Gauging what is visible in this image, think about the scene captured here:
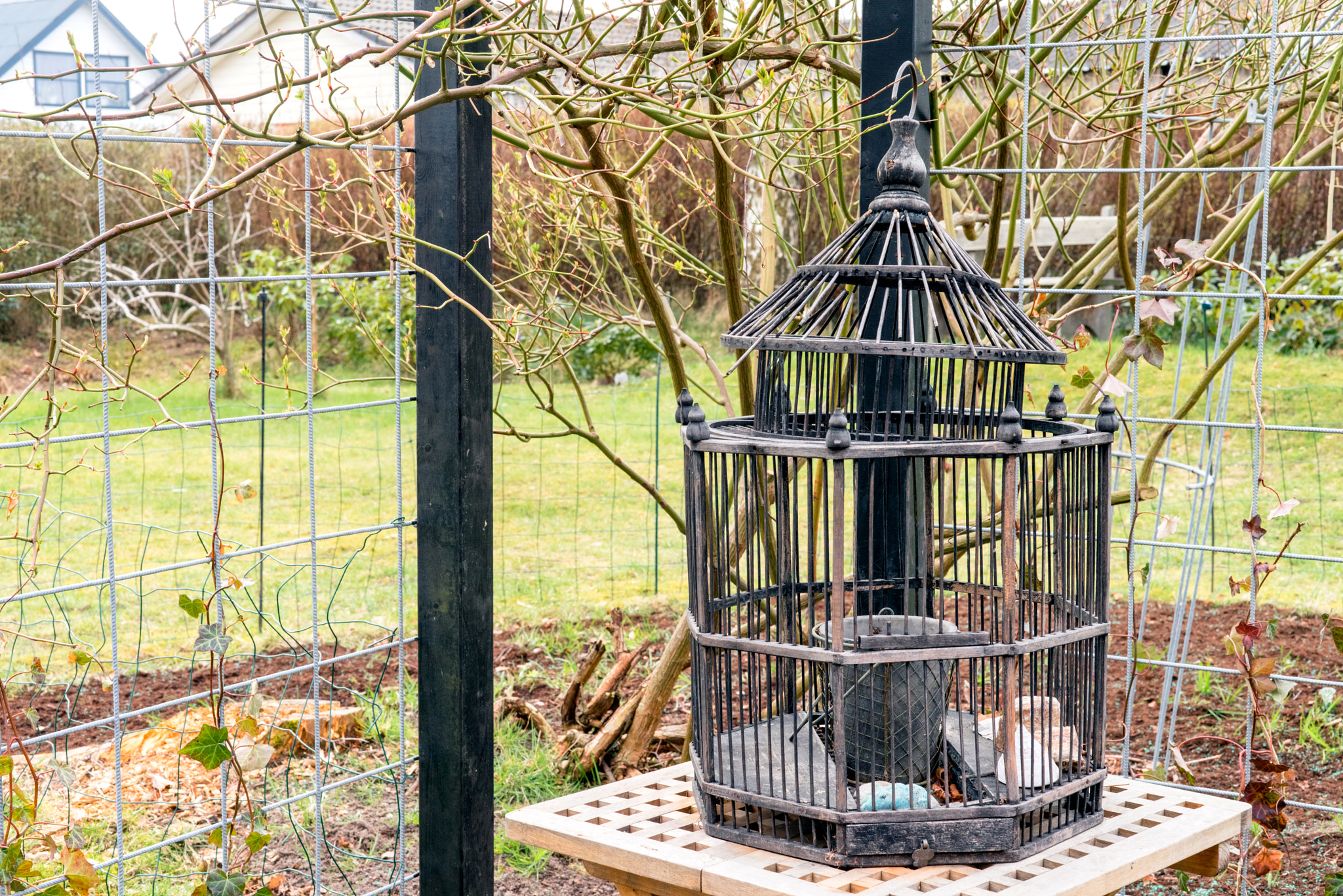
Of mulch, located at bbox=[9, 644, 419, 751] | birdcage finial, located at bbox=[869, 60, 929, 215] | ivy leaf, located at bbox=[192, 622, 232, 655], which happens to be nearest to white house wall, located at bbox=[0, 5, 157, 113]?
mulch, located at bbox=[9, 644, 419, 751]

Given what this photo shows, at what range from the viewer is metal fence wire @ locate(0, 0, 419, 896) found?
2.03 meters

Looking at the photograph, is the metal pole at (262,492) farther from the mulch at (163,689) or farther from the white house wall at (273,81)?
the white house wall at (273,81)

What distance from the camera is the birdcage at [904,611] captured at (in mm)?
1738

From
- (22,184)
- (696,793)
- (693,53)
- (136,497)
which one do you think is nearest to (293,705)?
(696,793)

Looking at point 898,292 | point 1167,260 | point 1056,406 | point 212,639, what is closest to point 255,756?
point 212,639

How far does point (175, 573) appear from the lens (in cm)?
598

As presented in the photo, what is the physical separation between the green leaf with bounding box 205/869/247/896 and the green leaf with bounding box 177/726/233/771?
195 millimetres

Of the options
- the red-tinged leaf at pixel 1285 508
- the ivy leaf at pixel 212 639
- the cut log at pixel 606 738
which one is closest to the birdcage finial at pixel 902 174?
the red-tinged leaf at pixel 1285 508

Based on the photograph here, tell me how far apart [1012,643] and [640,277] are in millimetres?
1359

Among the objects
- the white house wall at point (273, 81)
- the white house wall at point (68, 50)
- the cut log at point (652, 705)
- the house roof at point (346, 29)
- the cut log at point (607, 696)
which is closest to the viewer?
the house roof at point (346, 29)

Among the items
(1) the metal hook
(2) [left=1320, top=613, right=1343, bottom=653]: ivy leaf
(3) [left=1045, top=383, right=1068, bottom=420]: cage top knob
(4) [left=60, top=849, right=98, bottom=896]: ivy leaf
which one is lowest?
(4) [left=60, top=849, right=98, bottom=896]: ivy leaf

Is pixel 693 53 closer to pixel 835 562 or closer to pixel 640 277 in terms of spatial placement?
pixel 640 277

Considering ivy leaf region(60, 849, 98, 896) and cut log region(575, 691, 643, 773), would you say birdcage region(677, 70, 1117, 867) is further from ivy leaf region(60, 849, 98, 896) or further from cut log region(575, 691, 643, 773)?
cut log region(575, 691, 643, 773)

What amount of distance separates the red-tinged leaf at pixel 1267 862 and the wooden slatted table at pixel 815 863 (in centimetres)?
31
